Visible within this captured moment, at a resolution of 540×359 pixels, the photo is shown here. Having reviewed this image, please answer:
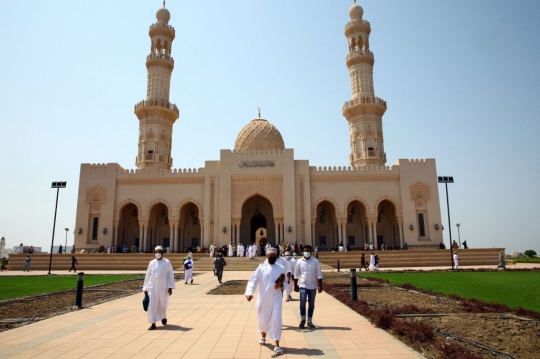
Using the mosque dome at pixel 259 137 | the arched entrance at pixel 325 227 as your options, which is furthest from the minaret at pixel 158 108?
the arched entrance at pixel 325 227

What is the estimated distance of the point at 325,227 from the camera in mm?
27969

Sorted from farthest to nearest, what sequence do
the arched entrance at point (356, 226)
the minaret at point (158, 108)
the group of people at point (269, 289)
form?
the minaret at point (158, 108)
the arched entrance at point (356, 226)
the group of people at point (269, 289)

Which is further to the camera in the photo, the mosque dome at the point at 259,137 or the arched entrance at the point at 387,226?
the mosque dome at the point at 259,137

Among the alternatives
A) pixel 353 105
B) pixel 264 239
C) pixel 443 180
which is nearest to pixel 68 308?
pixel 443 180

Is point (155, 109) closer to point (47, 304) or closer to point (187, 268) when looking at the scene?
point (187, 268)

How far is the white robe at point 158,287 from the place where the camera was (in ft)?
19.9

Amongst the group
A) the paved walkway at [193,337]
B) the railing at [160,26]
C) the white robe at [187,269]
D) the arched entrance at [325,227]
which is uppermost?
the railing at [160,26]

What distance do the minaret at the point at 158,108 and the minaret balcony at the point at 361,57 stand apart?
1342cm

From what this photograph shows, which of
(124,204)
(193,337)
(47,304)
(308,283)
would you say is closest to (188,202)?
(124,204)

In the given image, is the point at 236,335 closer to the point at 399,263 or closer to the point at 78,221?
the point at 399,263

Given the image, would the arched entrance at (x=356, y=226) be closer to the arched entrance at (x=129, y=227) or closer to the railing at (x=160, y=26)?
the arched entrance at (x=129, y=227)

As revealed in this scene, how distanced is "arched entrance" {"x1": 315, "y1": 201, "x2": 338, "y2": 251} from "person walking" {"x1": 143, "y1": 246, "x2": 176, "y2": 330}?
21.5 m

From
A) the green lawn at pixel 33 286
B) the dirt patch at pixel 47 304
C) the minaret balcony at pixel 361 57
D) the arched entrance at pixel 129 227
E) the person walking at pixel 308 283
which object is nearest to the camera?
the person walking at pixel 308 283

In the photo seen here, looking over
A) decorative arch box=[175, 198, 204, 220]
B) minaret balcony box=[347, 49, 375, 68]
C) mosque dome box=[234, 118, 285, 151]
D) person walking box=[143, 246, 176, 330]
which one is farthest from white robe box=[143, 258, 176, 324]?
minaret balcony box=[347, 49, 375, 68]
